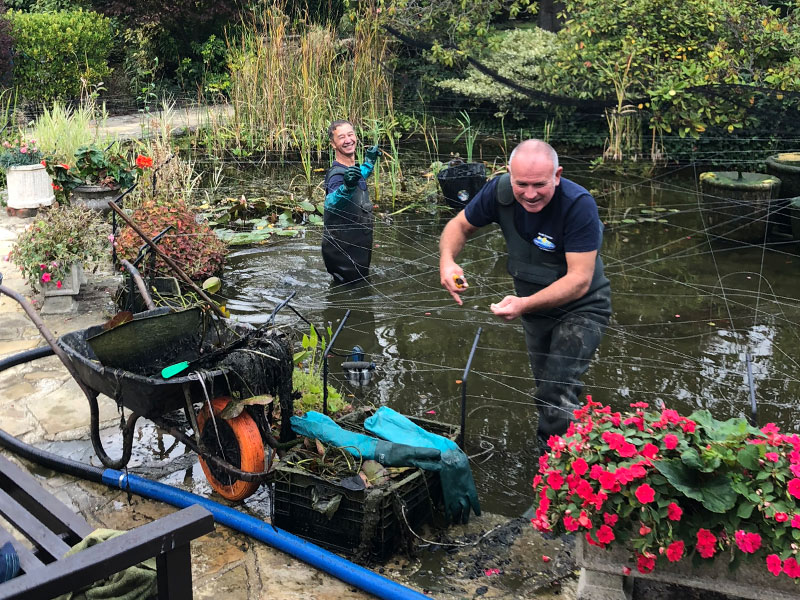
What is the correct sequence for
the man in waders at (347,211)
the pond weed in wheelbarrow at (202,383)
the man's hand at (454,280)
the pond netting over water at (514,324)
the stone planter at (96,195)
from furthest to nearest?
the stone planter at (96,195), the man in waders at (347,211), the pond netting over water at (514,324), the man's hand at (454,280), the pond weed in wheelbarrow at (202,383)

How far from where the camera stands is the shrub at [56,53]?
51.6 ft

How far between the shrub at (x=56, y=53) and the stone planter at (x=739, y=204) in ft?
38.4

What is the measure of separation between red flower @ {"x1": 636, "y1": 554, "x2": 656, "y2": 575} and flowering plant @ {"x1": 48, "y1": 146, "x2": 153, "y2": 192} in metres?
6.80

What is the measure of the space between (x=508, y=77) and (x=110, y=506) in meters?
11.2

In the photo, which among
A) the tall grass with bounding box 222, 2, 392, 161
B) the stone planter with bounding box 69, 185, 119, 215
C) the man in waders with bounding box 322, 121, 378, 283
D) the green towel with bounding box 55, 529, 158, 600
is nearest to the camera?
the green towel with bounding box 55, 529, 158, 600

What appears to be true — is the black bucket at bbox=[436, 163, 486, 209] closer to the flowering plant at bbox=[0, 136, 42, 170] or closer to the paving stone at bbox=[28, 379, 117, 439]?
the flowering plant at bbox=[0, 136, 42, 170]

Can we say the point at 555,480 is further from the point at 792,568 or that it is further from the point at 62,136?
the point at 62,136

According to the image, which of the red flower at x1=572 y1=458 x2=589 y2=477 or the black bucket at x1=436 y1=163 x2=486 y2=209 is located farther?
the black bucket at x1=436 y1=163 x2=486 y2=209

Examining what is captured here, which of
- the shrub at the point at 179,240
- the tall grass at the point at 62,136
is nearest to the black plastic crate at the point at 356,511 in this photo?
the shrub at the point at 179,240

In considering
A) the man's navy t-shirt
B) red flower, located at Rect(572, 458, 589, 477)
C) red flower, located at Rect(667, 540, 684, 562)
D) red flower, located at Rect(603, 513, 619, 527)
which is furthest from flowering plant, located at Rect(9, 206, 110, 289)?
red flower, located at Rect(667, 540, 684, 562)

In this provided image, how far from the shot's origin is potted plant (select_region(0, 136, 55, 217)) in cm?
871

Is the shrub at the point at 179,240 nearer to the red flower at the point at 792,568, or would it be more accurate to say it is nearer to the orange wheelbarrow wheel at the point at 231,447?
the orange wheelbarrow wheel at the point at 231,447

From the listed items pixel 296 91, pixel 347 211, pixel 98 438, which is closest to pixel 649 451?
pixel 98 438

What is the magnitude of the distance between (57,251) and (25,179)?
2.83m
